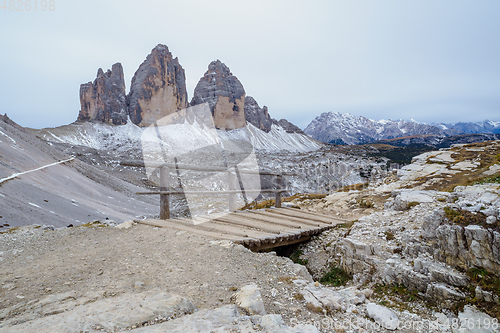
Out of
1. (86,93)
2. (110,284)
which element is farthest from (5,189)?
(86,93)

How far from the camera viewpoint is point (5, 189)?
17.8m

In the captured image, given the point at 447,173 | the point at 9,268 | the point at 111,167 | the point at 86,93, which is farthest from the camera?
the point at 86,93

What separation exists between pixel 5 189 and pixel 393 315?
83.1 ft

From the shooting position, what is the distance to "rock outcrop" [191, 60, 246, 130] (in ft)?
435

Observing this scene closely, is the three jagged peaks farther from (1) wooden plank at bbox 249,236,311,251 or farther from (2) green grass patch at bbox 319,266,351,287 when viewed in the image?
(2) green grass patch at bbox 319,266,351,287

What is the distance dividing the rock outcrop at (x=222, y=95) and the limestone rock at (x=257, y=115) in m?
19.1

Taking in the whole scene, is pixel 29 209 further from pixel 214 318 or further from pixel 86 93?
pixel 86 93

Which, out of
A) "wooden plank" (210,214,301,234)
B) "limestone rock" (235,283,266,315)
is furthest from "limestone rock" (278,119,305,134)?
"limestone rock" (235,283,266,315)

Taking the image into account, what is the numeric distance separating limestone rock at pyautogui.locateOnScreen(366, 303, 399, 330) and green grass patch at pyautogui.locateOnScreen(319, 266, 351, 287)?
6.05 feet

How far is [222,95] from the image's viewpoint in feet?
432

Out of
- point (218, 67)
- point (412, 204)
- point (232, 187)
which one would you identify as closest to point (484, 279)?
point (412, 204)

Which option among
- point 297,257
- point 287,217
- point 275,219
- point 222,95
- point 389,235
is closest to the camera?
point 389,235

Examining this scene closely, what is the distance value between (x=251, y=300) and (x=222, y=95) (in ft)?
448

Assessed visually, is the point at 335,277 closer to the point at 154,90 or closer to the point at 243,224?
the point at 243,224
